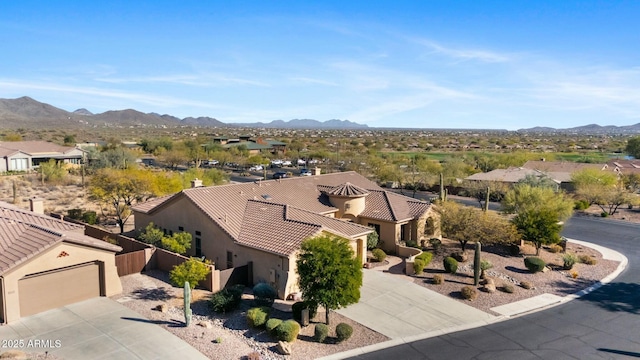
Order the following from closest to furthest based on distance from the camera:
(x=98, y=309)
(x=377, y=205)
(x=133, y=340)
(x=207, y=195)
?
1. (x=133, y=340)
2. (x=98, y=309)
3. (x=207, y=195)
4. (x=377, y=205)

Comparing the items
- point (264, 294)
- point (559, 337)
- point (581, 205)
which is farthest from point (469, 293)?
point (581, 205)

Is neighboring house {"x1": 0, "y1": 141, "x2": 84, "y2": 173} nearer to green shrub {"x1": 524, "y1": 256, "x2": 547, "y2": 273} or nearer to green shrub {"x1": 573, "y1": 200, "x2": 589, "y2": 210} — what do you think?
green shrub {"x1": 524, "y1": 256, "x2": 547, "y2": 273}

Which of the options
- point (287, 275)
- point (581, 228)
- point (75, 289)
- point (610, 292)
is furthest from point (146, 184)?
point (581, 228)

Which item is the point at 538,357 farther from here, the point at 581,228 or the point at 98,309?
the point at 581,228

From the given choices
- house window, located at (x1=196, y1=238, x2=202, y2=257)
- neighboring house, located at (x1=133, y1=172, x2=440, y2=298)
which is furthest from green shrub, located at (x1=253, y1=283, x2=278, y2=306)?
house window, located at (x1=196, y1=238, x2=202, y2=257)

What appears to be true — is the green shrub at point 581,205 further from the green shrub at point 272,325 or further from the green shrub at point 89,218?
the green shrub at point 89,218

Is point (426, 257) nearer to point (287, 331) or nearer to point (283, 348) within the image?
point (287, 331)
